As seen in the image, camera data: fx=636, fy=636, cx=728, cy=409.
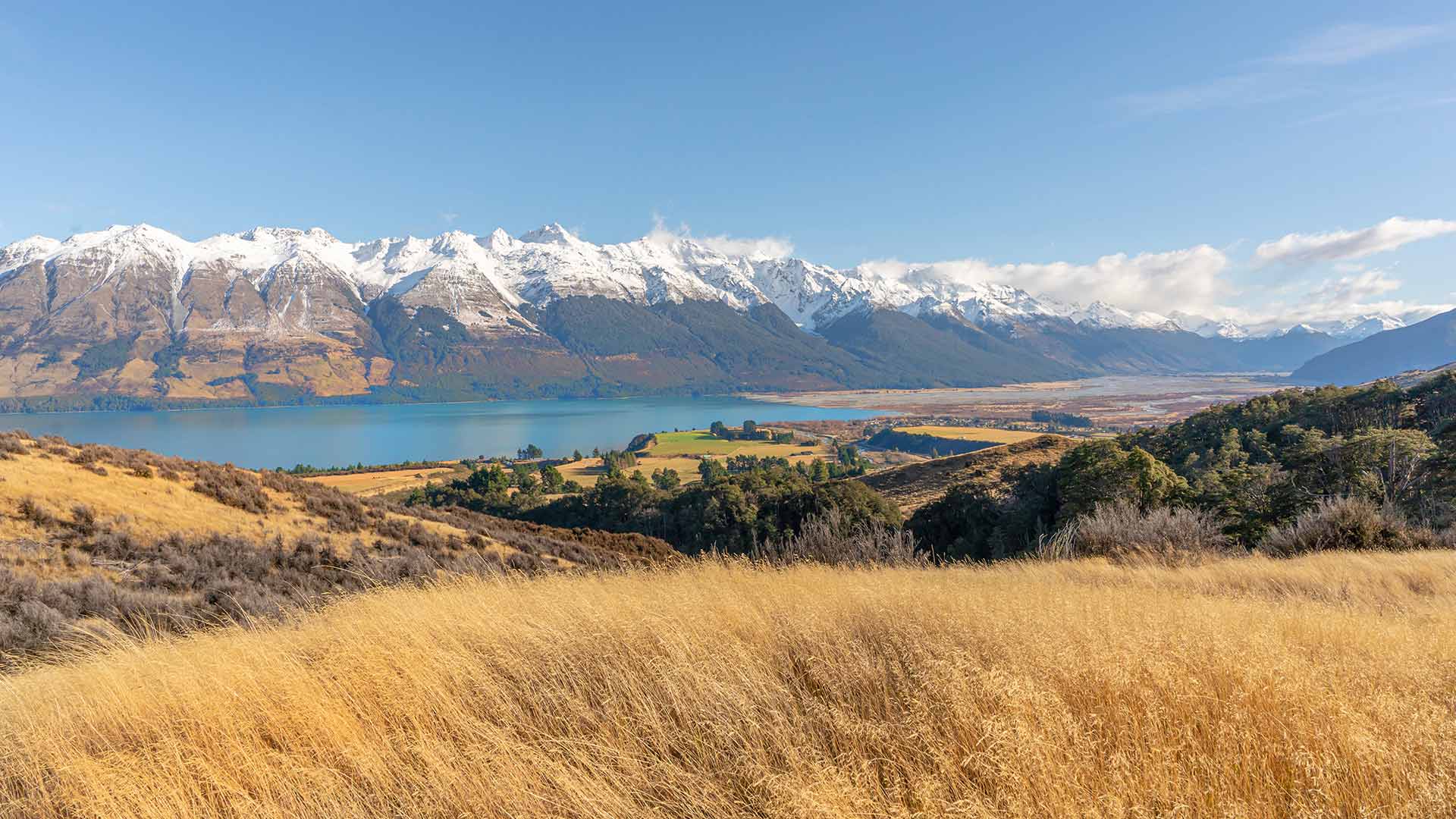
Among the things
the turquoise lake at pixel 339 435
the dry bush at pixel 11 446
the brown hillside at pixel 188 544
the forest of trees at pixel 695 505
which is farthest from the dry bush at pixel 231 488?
the turquoise lake at pixel 339 435

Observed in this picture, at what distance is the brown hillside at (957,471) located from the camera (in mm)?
41781

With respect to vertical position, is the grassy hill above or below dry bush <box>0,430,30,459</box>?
below

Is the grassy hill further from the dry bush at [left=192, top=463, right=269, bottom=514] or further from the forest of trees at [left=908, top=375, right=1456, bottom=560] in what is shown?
the dry bush at [left=192, top=463, right=269, bottom=514]

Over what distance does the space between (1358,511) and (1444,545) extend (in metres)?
1.33

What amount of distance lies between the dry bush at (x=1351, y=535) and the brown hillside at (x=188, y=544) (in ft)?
39.4

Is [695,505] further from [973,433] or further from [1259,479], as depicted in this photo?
[973,433]

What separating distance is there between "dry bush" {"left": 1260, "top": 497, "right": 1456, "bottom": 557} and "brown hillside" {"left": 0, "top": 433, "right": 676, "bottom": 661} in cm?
1200

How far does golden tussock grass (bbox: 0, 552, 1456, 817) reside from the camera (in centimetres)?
254

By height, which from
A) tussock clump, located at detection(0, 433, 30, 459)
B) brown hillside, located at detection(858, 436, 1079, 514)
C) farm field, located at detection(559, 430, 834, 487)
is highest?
tussock clump, located at detection(0, 433, 30, 459)

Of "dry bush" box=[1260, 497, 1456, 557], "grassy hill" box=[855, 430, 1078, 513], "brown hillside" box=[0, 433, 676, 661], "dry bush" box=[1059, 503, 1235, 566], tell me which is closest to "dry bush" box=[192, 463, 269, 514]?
"brown hillside" box=[0, 433, 676, 661]

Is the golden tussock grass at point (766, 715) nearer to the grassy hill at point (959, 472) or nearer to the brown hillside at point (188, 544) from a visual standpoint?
the brown hillside at point (188, 544)

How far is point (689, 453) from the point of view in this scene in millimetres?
103875

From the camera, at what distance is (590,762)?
2922 millimetres

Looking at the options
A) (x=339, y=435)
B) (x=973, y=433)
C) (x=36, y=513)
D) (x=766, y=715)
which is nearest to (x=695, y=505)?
(x=36, y=513)
